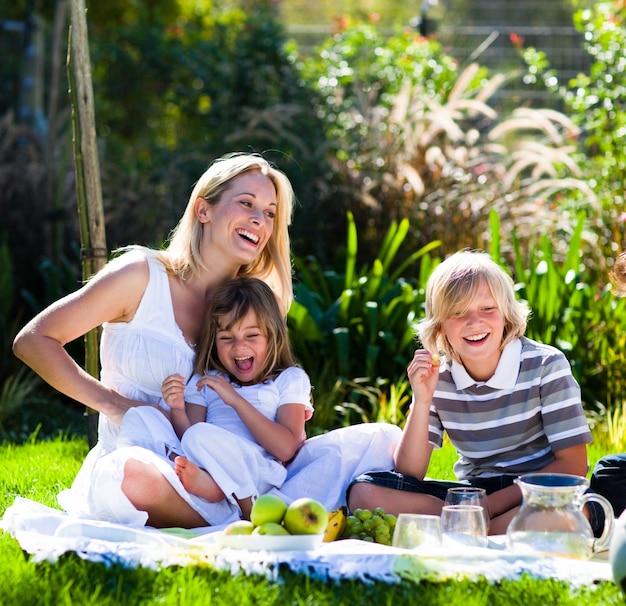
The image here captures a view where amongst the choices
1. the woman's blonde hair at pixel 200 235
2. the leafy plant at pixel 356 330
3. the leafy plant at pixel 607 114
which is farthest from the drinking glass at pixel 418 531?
the leafy plant at pixel 607 114

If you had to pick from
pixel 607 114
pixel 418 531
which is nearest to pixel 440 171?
pixel 607 114

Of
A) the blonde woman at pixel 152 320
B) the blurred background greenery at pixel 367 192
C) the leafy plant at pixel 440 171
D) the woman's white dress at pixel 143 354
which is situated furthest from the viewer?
the leafy plant at pixel 440 171

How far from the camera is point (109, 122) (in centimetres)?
1412

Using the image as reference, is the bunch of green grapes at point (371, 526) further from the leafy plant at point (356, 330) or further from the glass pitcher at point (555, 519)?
the leafy plant at point (356, 330)

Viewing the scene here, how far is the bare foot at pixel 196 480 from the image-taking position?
3.29m

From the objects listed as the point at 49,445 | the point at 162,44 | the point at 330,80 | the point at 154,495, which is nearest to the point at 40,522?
the point at 154,495

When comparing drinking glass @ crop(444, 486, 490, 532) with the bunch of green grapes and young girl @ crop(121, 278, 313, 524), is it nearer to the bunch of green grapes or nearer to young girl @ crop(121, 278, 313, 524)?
the bunch of green grapes

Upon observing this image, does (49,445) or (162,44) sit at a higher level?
(162,44)

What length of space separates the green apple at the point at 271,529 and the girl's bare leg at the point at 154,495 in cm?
53

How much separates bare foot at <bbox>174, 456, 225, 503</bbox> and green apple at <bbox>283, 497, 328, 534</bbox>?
53 centimetres

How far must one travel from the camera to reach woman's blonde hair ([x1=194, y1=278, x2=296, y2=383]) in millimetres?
3777

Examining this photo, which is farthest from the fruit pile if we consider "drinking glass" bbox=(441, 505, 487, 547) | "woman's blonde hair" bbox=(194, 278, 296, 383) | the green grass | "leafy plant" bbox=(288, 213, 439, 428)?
"leafy plant" bbox=(288, 213, 439, 428)

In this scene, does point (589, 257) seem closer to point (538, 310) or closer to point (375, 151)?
point (538, 310)

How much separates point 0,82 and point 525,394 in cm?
1039
